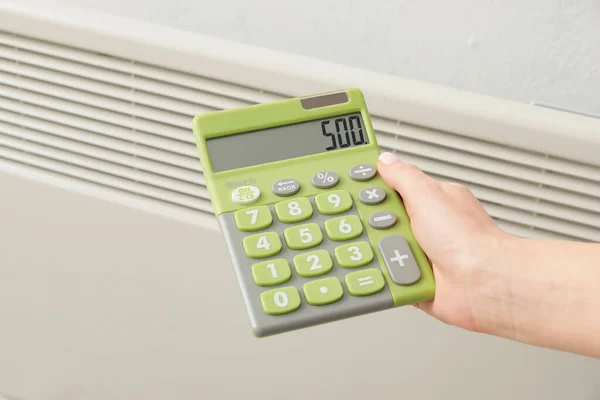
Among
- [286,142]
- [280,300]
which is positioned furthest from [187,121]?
[280,300]

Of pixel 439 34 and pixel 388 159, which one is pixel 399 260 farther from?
pixel 439 34

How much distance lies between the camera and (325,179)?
563mm

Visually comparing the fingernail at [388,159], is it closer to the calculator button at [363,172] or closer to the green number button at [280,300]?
the calculator button at [363,172]

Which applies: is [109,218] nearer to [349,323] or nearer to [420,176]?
[349,323]

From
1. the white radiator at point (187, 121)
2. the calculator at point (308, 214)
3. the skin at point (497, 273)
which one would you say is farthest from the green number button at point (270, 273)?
the white radiator at point (187, 121)

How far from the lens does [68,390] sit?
997 mm

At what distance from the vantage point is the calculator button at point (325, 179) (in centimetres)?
56

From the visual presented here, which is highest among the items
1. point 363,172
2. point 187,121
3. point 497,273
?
point 187,121

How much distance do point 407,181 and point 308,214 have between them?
76mm

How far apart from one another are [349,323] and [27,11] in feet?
1.47

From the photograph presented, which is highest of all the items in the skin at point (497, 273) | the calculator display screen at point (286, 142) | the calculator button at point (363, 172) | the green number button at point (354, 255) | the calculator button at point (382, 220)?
the calculator display screen at point (286, 142)

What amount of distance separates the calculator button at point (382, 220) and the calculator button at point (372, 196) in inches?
0.4

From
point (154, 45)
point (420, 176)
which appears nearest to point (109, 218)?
point (154, 45)

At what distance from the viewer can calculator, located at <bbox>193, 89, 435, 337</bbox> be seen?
51cm
